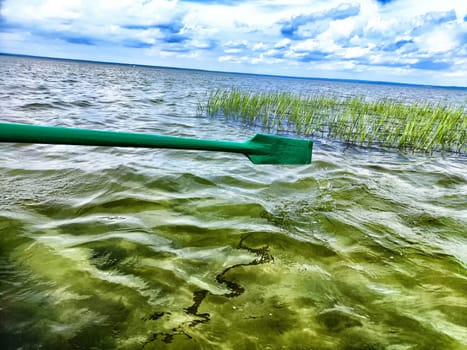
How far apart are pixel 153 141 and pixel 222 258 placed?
4.15 ft

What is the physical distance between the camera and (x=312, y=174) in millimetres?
6164

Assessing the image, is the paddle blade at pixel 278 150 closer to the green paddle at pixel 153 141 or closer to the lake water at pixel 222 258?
the green paddle at pixel 153 141

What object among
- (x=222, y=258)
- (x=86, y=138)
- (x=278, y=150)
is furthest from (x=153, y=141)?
(x=278, y=150)

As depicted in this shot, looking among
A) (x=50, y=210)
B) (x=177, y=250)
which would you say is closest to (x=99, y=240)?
(x=177, y=250)

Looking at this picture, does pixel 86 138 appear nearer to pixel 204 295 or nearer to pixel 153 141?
pixel 153 141

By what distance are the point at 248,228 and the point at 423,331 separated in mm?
1901

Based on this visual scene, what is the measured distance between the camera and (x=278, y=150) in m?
3.79

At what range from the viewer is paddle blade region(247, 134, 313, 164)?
3.67m

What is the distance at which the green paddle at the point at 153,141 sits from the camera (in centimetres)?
207

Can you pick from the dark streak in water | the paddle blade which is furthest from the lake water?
the paddle blade

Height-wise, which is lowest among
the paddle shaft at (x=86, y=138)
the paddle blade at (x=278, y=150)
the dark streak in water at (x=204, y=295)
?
the dark streak in water at (x=204, y=295)

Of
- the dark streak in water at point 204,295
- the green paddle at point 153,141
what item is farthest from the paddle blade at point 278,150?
the dark streak in water at point 204,295

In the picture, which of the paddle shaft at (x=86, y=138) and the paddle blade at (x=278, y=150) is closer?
the paddle shaft at (x=86, y=138)

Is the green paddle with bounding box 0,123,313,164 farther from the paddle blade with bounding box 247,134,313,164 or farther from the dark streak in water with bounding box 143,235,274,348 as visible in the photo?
the dark streak in water with bounding box 143,235,274,348
